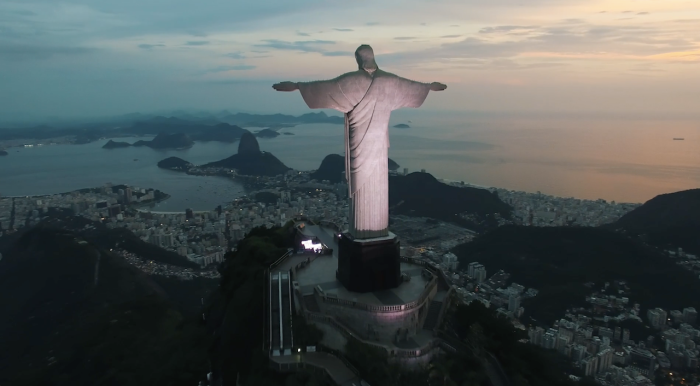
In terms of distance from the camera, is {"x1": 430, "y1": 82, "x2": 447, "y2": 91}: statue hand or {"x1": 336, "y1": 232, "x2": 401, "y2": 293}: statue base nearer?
{"x1": 336, "y1": 232, "x2": 401, "y2": 293}: statue base

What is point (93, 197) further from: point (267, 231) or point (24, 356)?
point (267, 231)

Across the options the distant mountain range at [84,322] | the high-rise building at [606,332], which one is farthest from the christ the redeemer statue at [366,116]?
the high-rise building at [606,332]

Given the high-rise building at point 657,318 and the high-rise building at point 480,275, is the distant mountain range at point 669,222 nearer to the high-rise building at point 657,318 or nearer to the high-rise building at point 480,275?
the high-rise building at point 657,318

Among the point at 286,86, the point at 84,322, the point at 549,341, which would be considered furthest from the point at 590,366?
the point at 84,322

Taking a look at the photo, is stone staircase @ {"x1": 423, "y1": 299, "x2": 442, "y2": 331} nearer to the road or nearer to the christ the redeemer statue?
the christ the redeemer statue

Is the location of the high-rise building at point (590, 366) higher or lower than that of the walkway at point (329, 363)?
lower

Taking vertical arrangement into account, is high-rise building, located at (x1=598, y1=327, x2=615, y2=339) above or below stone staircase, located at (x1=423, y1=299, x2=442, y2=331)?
below

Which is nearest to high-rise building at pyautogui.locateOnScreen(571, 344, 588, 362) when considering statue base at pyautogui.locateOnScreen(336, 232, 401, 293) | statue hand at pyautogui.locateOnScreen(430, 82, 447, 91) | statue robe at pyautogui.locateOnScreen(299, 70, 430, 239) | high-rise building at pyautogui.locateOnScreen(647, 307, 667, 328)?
high-rise building at pyautogui.locateOnScreen(647, 307, 667, 328)
